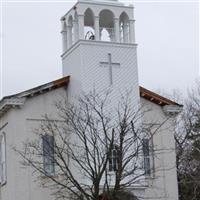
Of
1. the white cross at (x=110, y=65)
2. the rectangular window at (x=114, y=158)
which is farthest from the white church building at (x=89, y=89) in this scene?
the rectangular window at (x=114, y=158)

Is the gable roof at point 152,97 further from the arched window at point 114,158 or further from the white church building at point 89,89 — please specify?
the arched window at point 114,158

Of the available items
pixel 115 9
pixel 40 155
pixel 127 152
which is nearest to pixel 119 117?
pixel 127 152

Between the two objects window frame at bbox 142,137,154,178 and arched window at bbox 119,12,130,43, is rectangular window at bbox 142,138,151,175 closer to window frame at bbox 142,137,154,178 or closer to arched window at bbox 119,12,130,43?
window frame at bbox 142,137,154,178

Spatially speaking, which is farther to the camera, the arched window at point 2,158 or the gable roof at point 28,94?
the arched window at point 2,158

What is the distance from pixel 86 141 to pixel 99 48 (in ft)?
19.1

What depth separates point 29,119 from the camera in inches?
1446

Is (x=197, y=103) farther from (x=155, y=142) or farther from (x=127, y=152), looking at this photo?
(x=127, y=152)

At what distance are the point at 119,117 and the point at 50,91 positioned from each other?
14.6 ft

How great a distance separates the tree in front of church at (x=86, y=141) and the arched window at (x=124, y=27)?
3.45 metres

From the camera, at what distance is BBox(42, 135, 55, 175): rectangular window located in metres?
35.3

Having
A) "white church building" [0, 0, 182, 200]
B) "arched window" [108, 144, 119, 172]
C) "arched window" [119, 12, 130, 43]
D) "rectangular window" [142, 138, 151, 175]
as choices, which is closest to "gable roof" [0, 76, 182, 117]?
"white church building" [0, 0, 182, 200]

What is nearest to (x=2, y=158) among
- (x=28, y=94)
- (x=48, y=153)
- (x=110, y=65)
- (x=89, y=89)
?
(x=28, y=94)

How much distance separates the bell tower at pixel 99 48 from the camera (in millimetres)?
36812

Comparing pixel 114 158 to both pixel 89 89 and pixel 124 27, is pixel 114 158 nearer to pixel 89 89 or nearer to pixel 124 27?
pixel 89 89
